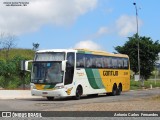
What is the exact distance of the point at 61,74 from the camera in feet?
98.1

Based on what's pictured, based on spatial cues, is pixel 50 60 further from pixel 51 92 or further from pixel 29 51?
pixel 29 51

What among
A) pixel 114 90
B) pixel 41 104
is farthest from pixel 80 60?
pixel 114 90

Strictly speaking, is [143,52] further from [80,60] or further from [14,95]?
[80,60]

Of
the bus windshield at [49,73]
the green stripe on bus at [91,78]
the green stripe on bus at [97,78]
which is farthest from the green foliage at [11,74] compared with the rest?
the bus windshield at [49,73]

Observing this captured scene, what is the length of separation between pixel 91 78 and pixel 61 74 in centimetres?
405

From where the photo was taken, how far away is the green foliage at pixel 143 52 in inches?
2419

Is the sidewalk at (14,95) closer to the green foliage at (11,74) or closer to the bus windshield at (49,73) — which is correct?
the bus windshield at (49,73)

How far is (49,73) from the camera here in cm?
3005

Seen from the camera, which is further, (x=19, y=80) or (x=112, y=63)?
(x=19, y=80)

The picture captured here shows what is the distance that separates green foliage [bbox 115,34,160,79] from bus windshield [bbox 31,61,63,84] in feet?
107

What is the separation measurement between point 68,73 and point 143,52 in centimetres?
3273

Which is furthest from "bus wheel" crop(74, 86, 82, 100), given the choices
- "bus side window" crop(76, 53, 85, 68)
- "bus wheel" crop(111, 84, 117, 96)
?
"bus wheel" crop(111, 84, 117, 96)

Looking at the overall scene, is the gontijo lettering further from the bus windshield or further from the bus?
the bus windshield

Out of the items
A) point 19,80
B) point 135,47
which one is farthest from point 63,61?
point 135,47
